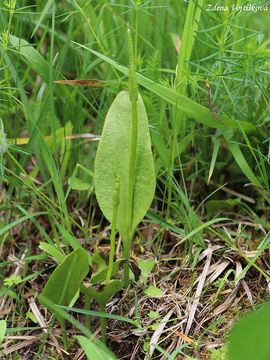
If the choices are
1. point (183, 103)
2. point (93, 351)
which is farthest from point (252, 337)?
point (183, 103)

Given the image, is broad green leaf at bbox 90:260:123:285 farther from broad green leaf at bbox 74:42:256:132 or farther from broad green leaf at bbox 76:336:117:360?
broad green leaf at bbox 74:42:256:132

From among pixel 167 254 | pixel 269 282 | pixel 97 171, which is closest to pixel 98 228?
pixel 167 254

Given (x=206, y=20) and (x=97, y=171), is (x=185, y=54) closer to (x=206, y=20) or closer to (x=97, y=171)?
(x=206, y=20)

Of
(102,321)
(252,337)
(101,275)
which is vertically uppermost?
(252,337)

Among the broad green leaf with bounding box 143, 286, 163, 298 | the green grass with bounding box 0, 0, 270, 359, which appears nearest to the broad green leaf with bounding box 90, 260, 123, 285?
the green grass with bounding box 0, 0, 270, 359

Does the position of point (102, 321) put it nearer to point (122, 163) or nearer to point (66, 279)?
point (66, 279)
